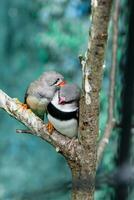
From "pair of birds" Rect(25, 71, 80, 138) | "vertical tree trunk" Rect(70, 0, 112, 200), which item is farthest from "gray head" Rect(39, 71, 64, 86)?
"vertical tree trunk" Rect(70, 0, 112, 200)

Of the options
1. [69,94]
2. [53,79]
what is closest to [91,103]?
[69,94]

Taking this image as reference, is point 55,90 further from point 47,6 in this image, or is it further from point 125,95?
point 47,6

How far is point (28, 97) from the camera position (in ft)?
4.50

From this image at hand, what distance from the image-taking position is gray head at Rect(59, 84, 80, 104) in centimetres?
118

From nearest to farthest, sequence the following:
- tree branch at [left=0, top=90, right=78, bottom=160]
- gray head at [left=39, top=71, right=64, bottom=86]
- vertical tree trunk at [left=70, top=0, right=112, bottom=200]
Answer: vertical tree trunk at [left=70, top=0, right=112, bottom=200] → tree branch at [left=0, top=90, right=78, bottom=160] → gray head at [left=39, top=71, right=64, bottom=86]

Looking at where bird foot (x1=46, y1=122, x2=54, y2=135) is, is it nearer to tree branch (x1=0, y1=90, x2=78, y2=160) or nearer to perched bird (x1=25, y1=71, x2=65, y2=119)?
tree branch (x1=0, y1=90, x2=78, y2=160)

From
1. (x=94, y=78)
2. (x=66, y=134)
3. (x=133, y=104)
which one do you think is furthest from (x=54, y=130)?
(x=133, y=104)

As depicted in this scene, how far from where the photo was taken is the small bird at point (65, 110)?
3.87ft

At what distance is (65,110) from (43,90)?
12 cm

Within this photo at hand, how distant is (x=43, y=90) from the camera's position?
1311 mm

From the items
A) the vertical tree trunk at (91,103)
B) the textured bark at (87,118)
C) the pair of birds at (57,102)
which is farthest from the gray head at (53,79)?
the vertical tree trunk at (91,103)

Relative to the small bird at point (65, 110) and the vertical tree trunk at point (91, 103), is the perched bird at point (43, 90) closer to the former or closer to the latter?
the small bird at point (65, 110)

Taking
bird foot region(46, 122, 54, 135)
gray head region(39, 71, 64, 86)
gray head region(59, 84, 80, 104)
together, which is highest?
gray head region(59, 84, 80, 104)

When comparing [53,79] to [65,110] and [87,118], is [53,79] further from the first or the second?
[87,118]
